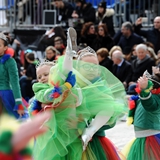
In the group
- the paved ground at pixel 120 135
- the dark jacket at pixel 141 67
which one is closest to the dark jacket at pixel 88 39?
the dark jacket at pixel 141 67

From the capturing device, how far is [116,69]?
10750 millimetres

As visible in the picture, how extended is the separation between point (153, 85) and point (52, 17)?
8.55 metres

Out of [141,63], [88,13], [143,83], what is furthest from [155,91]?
[88,13]

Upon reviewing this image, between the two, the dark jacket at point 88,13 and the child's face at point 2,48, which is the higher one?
the dark jacket at point 88,13

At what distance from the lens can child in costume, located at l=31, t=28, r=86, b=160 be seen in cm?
427

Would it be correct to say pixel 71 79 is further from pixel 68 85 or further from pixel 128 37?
pixel 128 37

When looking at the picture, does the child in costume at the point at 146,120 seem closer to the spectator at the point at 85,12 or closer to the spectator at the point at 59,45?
the spectator at the point at 59,45

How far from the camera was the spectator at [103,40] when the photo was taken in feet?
38.7

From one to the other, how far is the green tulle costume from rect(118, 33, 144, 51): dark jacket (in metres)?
7.24

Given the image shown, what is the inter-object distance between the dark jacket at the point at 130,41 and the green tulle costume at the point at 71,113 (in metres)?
7.24

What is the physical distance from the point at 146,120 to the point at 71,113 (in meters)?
1.35

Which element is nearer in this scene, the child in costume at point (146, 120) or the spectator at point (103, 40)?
the child in costume at point (146, 120)

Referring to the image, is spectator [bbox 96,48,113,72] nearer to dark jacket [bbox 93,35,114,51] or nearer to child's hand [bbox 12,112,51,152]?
dark jacket [bbox 93,35,114,51]

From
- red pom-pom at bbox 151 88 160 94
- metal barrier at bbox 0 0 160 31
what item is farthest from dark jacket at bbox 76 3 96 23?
red pom-pom at bbox 151 88 160 94
